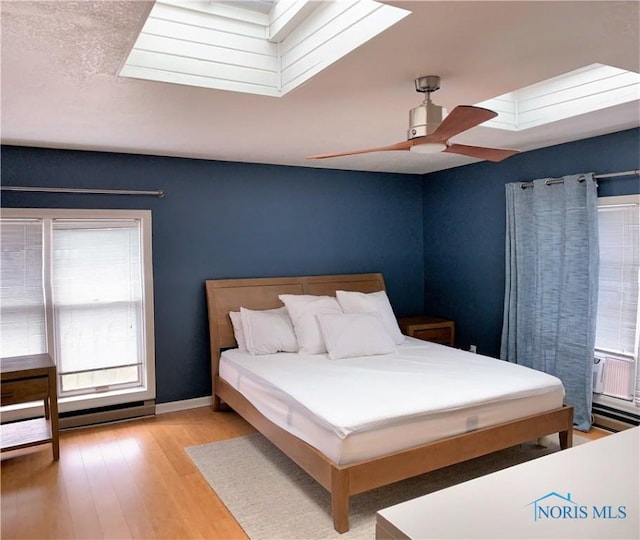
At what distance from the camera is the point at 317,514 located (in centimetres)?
268

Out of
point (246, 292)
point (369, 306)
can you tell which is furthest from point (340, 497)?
point (246, 292)

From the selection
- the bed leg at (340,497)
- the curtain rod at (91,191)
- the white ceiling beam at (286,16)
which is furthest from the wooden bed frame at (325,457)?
the white ceiling beam at (286,16)

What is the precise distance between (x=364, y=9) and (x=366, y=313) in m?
2.81

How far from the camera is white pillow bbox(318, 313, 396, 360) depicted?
3.97 m

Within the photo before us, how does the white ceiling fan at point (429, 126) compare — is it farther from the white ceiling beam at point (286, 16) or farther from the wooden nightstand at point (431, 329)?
the wooden nightstand at point (431, 329)

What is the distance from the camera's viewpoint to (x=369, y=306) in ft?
15.0

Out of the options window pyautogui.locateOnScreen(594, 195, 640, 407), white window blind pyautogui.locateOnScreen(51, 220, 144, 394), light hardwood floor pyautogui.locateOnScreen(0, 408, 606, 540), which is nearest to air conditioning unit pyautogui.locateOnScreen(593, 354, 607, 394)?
window pyautogui.locateOnScreen(594, 195, 640, 407)

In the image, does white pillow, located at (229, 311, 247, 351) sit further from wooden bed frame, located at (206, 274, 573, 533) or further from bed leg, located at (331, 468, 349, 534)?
bed leg, located at (331, 468, 349, 534)

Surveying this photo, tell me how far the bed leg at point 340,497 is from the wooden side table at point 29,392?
80.5 inches

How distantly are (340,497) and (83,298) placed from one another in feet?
9.00

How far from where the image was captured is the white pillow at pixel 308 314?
4125 mm

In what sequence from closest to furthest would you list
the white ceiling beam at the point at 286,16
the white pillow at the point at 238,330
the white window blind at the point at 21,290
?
the white ceiling beam at the point at 286,16, the white window blind at the point at 21,290, the white pillow at the point at 238,330

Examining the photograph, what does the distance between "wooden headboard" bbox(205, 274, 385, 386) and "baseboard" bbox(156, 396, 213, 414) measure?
30cm

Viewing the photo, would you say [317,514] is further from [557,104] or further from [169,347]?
[557,104]
